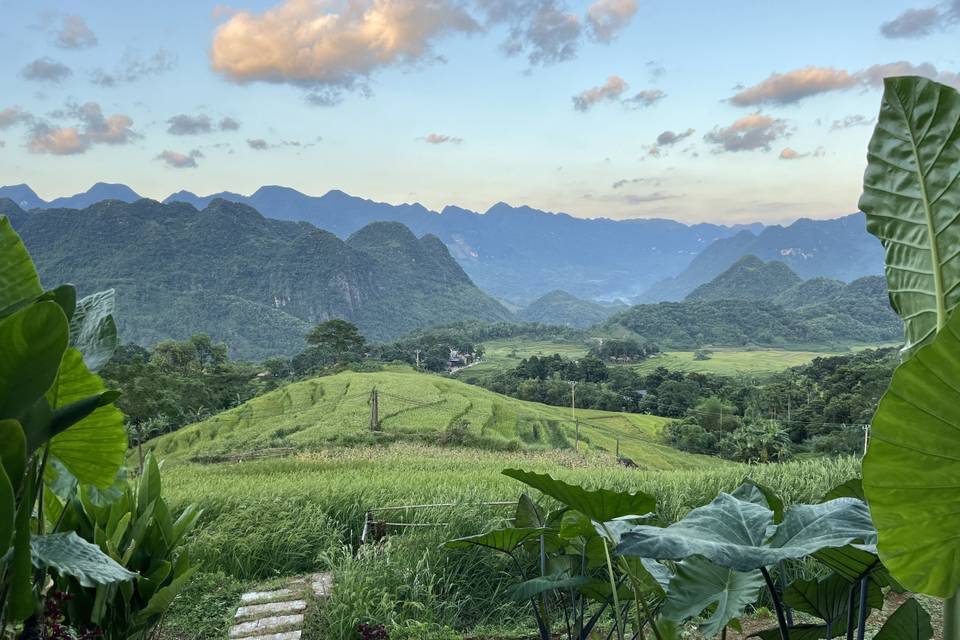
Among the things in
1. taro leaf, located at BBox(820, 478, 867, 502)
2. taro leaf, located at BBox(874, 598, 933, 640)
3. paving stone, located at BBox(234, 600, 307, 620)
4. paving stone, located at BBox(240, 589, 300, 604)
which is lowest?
paving stone, located at BBox(240, 589, 300, 604)

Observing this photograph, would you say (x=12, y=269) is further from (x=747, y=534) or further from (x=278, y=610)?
(x=278, y=610)

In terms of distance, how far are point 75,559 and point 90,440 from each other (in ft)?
1.16

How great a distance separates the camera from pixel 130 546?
66.3 inches

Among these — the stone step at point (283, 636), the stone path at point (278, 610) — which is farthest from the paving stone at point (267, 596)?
the stone step at point (283, 636)

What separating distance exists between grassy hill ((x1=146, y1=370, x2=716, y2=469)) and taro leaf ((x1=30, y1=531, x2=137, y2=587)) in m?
16.0

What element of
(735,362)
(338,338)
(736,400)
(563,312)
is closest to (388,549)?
(736,400)

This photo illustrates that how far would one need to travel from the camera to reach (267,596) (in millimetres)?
2992

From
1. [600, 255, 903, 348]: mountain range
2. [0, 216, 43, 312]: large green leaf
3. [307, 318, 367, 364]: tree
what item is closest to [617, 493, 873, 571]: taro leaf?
[0, 216, 43, 312]: large green leaf

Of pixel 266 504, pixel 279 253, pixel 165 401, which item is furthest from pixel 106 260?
pixel 266 504

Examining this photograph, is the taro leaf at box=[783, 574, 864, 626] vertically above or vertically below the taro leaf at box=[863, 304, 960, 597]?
below

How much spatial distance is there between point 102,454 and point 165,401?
2568cm

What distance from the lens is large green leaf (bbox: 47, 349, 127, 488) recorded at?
1118 mm

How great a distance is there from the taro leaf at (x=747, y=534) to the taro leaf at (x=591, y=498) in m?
0.20

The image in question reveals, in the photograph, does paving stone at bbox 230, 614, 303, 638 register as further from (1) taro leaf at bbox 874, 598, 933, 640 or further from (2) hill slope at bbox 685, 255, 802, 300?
(2) hill slope at bbox 685, 255, 802, 300
